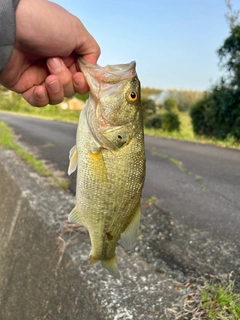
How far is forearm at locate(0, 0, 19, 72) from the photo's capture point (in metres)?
1.82

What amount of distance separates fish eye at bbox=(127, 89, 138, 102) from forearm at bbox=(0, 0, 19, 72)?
0.64m

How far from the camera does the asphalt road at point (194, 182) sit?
12.7 feet

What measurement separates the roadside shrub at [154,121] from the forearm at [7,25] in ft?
57.2

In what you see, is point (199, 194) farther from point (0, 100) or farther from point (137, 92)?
point (0, 100)

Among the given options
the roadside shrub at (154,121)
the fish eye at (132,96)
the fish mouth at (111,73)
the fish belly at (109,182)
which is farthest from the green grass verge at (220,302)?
the roadside shrub at (154,121)

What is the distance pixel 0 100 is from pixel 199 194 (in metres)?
40.4

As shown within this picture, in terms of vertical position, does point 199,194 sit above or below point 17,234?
above

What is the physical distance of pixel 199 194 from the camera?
498cm

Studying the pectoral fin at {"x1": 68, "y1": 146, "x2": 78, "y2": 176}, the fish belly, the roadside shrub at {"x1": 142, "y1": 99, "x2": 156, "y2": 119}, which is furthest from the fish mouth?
the roadside shrub at {"x1": 142, "y1": 99, "x2": 156, "y2": 119}

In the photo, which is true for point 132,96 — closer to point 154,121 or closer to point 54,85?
point 54,85

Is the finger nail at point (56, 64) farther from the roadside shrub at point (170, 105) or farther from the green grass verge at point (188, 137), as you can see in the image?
the roadside shrub at point (170, 105)

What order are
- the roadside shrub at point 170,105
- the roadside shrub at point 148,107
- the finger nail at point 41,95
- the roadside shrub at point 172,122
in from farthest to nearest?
1. the roadside shrub at point 170,105
2. the roadside shrub at point 148,107
3. the roadside shrub at point 172,122
4. the finger nail at point 41,95

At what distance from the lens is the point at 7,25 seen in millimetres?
1849

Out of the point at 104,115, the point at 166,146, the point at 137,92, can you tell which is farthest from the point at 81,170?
the point at 166,146
